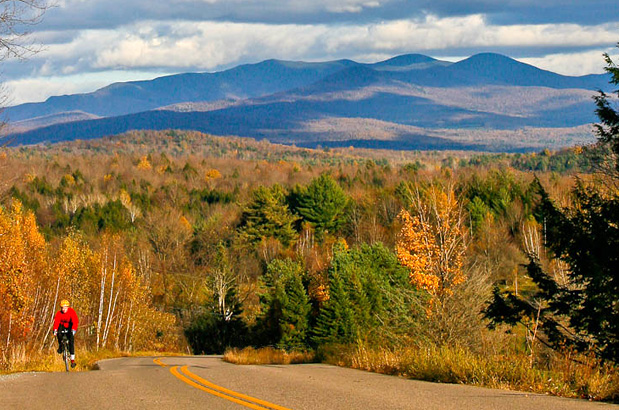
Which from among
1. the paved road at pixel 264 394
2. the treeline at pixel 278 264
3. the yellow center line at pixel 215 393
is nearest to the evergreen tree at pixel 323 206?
the treeline at pixel 278 264

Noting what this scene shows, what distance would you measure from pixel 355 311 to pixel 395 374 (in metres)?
29.5

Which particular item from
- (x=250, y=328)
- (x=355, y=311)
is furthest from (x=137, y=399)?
(x=250, y=328)

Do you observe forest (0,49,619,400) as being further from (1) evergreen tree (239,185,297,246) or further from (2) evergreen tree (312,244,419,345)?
(1) evergreen tree (239,185,297,246)

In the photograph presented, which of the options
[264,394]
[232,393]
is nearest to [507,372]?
[264,394]

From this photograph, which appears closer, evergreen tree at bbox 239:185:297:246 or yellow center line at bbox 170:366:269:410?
yellow center line at bbox 170:366:269:410

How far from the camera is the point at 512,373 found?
1170 centimetres

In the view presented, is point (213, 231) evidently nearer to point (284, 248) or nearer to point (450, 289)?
point (284, 248)

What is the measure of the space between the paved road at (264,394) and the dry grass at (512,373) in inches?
19.0

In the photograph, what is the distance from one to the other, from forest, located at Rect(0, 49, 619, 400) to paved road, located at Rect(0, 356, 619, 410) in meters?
1.00

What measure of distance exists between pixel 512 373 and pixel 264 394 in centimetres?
369

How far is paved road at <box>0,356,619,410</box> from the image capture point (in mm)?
10125

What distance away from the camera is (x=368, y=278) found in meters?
48.0

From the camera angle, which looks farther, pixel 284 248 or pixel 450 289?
pixel 284 248

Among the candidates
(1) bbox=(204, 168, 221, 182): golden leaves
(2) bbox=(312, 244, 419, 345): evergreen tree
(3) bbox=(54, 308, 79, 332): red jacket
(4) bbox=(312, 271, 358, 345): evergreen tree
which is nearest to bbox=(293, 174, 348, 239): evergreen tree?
(2) bbox=(312, 244, 419, 345): evergreen tree
